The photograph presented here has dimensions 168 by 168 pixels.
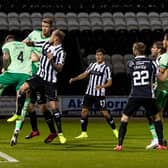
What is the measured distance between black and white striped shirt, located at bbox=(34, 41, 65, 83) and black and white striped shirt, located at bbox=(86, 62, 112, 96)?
112 inches

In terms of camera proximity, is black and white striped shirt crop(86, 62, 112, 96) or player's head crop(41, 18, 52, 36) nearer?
player's head crop(41, 18, 52, 36)

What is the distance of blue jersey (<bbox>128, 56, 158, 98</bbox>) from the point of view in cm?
1073

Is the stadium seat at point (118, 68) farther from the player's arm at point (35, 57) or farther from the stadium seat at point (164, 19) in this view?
the player's arm at point (35, 57)

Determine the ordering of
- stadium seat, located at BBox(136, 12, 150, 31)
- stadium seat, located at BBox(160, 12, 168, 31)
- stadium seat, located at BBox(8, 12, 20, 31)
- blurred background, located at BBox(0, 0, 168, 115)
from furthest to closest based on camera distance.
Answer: stadium seat, located at BBox(160, 12, 168, 31) → stadium seat, located at BBox(136, 12, 150, 31) → stadium seat, located at BBox(8, 12, 20, 31) → blurred background, located at BBox(0, 0, 168, 115)

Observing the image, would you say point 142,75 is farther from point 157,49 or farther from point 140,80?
point 157,49

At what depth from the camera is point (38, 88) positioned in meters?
12.0

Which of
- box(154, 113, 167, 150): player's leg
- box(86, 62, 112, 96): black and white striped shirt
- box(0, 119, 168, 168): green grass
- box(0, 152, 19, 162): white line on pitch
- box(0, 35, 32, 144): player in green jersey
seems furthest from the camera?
box(86, 62, 112, 96): black and white striped shirt

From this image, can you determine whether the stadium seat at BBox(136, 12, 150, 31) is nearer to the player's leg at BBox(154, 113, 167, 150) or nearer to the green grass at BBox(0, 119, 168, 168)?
the green grass at BBox(0, 119, 168, 168)

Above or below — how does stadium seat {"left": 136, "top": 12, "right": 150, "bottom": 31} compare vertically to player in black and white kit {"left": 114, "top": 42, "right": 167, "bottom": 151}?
above

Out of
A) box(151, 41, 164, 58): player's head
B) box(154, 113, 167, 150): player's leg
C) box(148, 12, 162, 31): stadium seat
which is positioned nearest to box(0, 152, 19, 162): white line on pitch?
box(154, 113, 167, 150): player's leg
